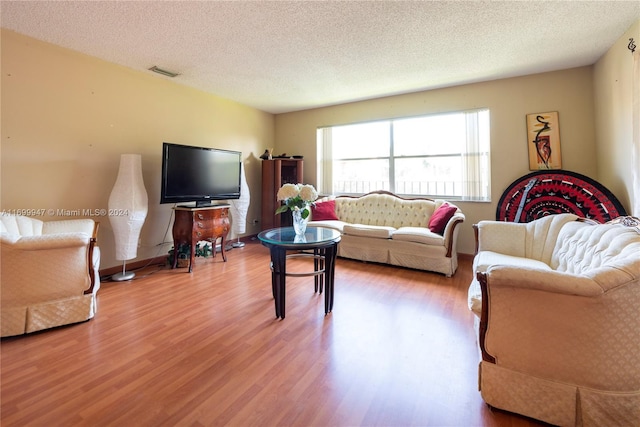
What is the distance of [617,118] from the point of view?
2.87 metres

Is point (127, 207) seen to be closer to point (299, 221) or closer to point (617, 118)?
point (299, 221)

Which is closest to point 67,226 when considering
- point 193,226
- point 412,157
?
point 193,226

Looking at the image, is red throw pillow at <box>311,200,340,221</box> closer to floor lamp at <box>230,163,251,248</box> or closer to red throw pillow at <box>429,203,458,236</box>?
floor lamp at <box>230,163,251,248</box>

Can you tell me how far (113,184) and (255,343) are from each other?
115 inches

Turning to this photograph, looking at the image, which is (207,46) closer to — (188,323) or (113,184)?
(113,184)

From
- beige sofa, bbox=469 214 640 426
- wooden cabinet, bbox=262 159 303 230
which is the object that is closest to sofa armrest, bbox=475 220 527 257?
beige sofa, bbox=469 214 640 426

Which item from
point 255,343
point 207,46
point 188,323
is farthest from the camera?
point 207,46

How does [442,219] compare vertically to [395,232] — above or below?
above

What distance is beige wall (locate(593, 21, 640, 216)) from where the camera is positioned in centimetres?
261

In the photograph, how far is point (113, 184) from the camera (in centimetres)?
340

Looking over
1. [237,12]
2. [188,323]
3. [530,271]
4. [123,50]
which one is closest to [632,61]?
[530,271]

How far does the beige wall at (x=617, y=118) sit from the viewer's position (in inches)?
103

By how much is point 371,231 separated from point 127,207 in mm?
3000

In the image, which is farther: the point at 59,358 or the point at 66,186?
the point at 66,186
